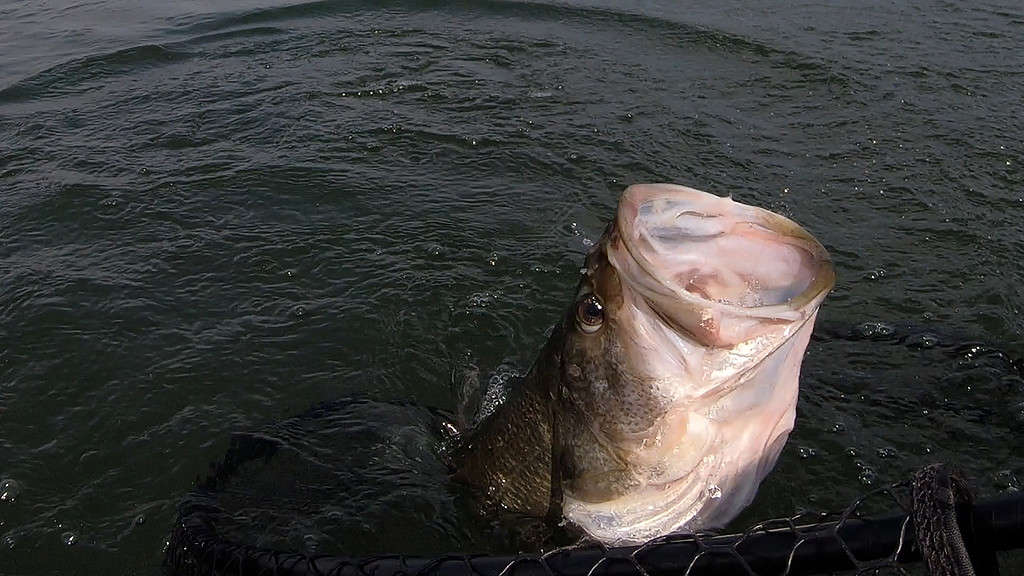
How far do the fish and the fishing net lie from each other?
238 millimetres

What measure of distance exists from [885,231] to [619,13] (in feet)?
16.9

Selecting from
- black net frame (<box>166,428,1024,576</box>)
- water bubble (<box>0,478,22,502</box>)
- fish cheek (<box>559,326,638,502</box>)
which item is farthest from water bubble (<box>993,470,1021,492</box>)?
water bubble (<box>0,478,22,502</box>)

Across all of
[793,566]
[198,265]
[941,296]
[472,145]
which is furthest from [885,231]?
[198,265]

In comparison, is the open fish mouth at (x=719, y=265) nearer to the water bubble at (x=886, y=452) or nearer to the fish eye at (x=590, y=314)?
the fish eye at (x=590, y=314)

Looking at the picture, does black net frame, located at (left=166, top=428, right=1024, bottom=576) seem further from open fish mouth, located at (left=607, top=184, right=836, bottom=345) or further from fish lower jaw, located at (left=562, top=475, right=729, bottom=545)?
open fish mouth, located at (left=607, top=184, right=836, bottom=345)

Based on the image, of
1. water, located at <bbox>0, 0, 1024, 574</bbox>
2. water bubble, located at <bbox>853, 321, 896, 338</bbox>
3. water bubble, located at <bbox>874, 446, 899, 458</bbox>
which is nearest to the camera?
water bubble, located at <bbox>874, 446, 899, 458</bbox>

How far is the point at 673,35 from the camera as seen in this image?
8.50 metres

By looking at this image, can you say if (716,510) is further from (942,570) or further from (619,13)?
(619,13)

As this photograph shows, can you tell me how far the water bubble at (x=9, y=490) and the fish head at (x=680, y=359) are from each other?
2.56 metres

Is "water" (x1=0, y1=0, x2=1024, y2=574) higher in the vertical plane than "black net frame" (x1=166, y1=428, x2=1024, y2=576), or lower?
lower

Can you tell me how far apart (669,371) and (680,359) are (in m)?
0.06

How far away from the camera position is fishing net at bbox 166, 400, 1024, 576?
61.5 inches

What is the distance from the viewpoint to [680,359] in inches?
82.1

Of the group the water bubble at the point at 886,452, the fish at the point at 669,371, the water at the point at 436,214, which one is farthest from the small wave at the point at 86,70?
the water bubble at the point at 886,452
